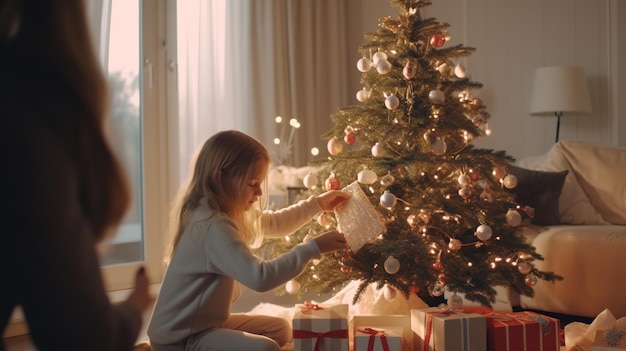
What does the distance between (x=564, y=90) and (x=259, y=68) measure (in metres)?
2.08

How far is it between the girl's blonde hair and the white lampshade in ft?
8.50

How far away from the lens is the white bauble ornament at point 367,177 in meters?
2.19

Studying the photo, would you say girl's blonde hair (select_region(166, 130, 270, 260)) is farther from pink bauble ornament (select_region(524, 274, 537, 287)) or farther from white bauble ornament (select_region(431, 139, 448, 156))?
pink bauble ornament (select_region(524, 274, 537, 287))

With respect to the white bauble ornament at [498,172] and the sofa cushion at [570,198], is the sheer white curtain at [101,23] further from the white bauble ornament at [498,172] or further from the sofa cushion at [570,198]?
the sofa cushion at [570,198]

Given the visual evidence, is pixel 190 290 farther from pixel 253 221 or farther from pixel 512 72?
pixel 512 72

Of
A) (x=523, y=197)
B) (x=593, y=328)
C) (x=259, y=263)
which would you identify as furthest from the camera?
(x=523, y=197)

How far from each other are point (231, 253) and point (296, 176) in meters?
2.19

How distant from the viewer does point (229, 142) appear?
1970 mm

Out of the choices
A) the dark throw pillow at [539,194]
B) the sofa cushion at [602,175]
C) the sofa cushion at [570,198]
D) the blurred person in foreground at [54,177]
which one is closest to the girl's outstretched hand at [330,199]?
the dark throw pillow at [539,194]

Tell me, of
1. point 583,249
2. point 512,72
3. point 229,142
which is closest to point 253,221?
point 229,142

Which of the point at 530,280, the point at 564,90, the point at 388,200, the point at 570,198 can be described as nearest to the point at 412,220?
the point at 388,200

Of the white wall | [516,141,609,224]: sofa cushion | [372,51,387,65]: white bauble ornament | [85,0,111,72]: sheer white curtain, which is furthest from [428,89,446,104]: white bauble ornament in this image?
the white wall

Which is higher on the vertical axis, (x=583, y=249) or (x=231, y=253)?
(x=231, y=253)

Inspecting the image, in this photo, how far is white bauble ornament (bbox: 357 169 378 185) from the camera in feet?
7.18
